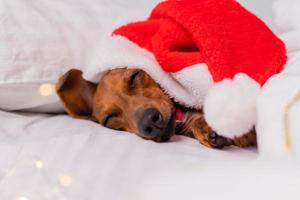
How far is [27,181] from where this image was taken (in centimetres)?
90

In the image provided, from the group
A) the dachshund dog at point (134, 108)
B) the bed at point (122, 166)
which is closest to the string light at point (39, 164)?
the bed at point (122, 166)

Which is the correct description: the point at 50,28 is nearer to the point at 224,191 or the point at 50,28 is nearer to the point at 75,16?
the point at 75,16

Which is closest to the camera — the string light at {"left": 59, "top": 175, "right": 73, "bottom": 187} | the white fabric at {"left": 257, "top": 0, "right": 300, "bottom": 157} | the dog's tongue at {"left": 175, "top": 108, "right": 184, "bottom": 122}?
the white fabric at {"left": 257, "top": 0, "right": 300, "bottom": 157}

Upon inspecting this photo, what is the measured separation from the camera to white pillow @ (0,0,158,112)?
145 centimetres

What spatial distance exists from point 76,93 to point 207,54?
1.82 ft

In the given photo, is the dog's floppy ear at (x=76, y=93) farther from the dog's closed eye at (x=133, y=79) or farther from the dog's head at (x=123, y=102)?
the dog's closed eye at (x=133, y=79)

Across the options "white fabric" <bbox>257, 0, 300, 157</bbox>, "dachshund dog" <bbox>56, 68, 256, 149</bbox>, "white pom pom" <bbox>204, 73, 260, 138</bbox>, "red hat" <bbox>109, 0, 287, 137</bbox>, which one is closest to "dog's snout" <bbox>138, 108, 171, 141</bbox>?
"dachshund dog" <bbox>56, 68, 256, 149</bbox>

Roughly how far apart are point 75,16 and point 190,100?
0.55 metres

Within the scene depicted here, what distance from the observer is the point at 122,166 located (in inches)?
36.7

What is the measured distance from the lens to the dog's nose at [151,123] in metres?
1.20

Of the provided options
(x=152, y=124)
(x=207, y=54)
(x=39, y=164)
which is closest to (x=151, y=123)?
(x=152, y=124)

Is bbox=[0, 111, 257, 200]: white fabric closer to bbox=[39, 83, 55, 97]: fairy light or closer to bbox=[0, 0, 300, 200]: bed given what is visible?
bbox=[0, 0, 300, 200]: bed

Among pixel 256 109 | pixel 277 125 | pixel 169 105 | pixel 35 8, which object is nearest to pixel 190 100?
pixel 169 105

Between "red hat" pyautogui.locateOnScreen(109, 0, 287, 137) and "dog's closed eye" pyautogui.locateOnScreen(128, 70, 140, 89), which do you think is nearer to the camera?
"red hat" pyautogui.locateOnScreen(109, 0, 287, 137)
